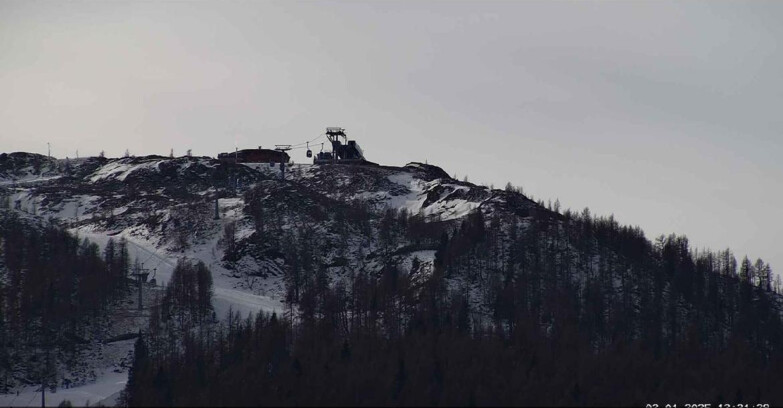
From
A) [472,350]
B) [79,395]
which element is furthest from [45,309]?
[472,350]

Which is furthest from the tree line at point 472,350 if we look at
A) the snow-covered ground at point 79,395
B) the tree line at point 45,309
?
the tree line at point 45,309

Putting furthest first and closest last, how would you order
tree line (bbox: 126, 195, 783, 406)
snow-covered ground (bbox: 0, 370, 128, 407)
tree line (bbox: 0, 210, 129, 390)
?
tree line (bbox: 0, 210, 129, 390) → snow-covered ground (bbox: 0, 370, 128, 407) → tree line (bbox: 126, 195, 783, 406)

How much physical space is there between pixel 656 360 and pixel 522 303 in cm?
2771

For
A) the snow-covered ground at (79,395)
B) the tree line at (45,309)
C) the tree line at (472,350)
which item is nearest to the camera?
the tree line at (472,350)

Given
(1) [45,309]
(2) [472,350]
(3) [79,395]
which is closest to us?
(3) [79,395]

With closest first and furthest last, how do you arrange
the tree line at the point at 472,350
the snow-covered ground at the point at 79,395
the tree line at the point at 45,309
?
the tree line at the point at 472,350 < the snow-covered ground at the point at 79,395 < the tree line at the point at 45,309

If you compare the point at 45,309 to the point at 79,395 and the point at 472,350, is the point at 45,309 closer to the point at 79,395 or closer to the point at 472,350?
the point at 79,395

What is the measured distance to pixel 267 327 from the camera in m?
172

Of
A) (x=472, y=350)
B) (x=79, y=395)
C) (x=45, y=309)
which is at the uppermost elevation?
(x=45, y=309)

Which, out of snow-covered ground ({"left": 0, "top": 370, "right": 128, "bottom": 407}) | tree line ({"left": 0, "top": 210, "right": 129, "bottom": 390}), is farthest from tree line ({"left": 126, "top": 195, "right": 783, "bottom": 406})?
tree line ({"left": 0, "top": 210, "right": 129, "bottom": 390})

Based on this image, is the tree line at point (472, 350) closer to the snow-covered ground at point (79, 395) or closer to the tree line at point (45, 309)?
the snow-covered ground at point (79, 395)

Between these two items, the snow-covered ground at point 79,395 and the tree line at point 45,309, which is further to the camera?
the tree line at point 45,309

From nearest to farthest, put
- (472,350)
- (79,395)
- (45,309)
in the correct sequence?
(79,395) < (472,350) < (45,309)

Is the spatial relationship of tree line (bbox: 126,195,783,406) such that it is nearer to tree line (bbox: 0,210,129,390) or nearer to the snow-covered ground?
the snow-covered ground
